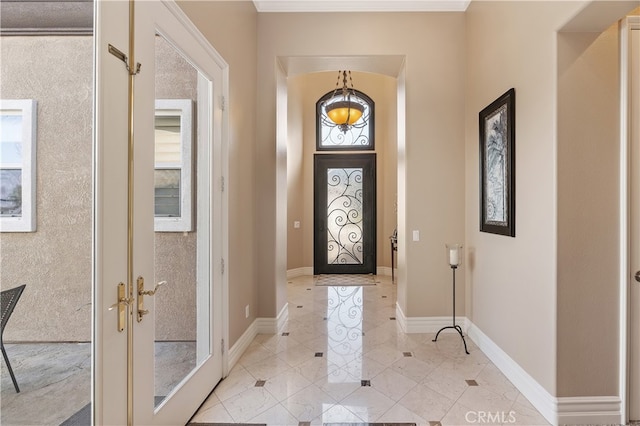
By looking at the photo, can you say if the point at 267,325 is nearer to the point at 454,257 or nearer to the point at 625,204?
the point at 454,257

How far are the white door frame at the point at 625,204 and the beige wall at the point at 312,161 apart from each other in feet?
15.2

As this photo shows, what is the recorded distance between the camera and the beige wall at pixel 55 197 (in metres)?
1.09

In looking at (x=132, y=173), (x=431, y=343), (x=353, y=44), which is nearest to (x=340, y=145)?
(x=353, y=44)

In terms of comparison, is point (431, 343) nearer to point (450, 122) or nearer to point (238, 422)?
point (238, 422)

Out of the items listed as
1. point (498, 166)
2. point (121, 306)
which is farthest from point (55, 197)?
point (498, 166)

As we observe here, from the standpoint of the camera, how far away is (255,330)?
3539 mm

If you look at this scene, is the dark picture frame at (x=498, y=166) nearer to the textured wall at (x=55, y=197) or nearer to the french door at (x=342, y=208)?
the textured wall at (x=55, y=197)

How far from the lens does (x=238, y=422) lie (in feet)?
6.84

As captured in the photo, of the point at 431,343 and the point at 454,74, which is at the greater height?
the point at 454,74

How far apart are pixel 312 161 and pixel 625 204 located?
5.60 m

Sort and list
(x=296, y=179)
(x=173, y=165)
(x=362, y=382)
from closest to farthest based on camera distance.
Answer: (x=173, y=165) < (x=362, y=382) < (x=296, y=179)

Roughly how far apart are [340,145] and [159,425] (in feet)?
20.3

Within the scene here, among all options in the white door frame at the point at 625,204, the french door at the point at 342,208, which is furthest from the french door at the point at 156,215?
the french door at the point at 342,208

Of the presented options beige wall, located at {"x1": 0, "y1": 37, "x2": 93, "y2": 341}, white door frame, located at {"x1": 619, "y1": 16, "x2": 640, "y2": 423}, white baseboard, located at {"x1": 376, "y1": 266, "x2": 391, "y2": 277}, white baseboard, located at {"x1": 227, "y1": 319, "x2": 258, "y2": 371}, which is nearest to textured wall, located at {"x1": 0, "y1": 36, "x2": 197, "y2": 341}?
beige wall, located at {"x1": 0, "y1": 37, "x2": 93, "y2": 341}
